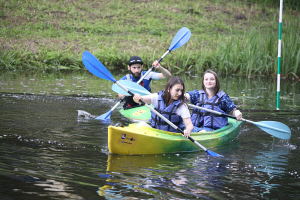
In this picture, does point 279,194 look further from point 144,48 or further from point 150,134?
point 144,48

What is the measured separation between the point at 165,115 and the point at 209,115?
2.68ft

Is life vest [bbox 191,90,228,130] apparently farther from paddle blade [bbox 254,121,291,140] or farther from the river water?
paddle blade [bbox 254,121,291,140]

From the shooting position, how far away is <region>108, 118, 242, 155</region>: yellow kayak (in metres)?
3.39

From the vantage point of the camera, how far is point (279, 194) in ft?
8.42

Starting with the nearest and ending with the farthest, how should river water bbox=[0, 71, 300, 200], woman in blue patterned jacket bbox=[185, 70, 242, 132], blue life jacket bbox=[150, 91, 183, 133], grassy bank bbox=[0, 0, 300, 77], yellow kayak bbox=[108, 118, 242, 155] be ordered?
1. river water bbox=[0, 71, 300, 200]
2. yellow kayak bbox=[108, 118, 242, 155]
3. blue life jacket bbox=[150, 91, 183, 133]
4. woman in blue patterned jacket bbox=[185, 70, 242, 132]
5. grassy bank bbox=[0, 0, 300, 77]

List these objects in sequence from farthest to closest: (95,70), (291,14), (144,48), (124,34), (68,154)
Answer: (291,14) → (124,34) → (144,48) → (95,70) → (68,154)

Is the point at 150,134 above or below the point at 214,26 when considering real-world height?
below

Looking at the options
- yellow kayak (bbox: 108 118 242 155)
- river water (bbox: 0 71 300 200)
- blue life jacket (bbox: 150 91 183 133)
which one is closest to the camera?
river water (bbox: 0 71 300 200)

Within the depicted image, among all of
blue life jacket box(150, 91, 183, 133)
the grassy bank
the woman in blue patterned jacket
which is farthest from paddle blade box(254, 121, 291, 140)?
the grassy bank

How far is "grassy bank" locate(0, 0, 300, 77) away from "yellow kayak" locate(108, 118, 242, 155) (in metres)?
4.61

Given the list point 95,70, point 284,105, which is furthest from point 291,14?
point 95,70

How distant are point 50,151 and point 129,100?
2.53 m

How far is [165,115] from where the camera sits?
381cm

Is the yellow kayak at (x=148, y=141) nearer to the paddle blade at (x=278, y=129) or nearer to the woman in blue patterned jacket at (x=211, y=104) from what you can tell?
the woman in blue patterned jacket at (x=211, y=104)
